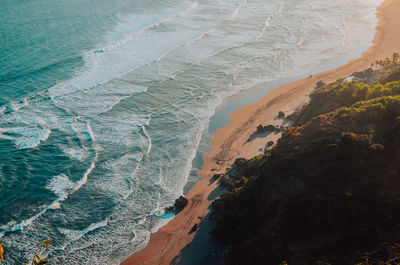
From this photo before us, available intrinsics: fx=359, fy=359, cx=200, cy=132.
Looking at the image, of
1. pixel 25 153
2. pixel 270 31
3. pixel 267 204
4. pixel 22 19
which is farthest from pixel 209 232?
pixel 22 19

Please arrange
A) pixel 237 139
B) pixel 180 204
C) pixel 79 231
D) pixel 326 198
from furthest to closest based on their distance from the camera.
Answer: pixel 237 139
pixel 180 204
pixel 79 231
pixel 326 198

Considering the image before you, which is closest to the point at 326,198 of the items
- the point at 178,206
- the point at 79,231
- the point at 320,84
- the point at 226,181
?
the point at 226,181

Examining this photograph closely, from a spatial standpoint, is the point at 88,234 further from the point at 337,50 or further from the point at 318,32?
the point at 318,32

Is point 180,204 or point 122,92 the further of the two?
point 122,92

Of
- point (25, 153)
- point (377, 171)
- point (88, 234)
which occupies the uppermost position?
point (25, 153)

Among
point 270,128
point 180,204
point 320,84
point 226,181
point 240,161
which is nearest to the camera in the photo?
point 180,204

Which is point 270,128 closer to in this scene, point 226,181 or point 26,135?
point 226,181

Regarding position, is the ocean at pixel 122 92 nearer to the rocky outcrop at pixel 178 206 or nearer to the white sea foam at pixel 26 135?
the white sea foam at pixel 26 135

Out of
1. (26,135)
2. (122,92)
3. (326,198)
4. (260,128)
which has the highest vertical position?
(26,135)
